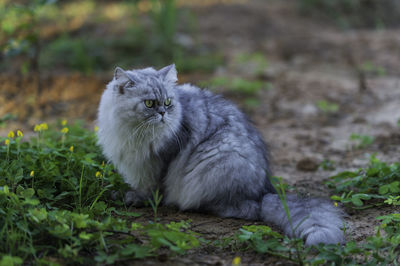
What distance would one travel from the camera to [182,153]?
3.50 m

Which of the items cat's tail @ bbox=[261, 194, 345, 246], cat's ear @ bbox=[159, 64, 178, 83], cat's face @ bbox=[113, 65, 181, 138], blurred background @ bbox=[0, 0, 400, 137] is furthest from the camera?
blurred background @ bbox=[0, 0, 400, 137]

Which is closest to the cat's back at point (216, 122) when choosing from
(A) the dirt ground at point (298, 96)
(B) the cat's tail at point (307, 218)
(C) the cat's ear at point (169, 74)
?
(C) the cat's ear at point (169, 74)

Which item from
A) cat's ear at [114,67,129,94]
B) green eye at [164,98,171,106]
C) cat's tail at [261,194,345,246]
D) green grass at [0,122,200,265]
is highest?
cat's ear at [114,67,129,94]

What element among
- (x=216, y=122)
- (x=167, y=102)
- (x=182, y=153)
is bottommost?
(x=182, y=153)

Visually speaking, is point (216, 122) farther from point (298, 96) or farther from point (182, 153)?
point (298, 96)

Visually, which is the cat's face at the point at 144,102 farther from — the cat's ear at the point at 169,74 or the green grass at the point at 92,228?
the green grass at the point at 92,228

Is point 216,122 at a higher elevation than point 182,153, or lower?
higher

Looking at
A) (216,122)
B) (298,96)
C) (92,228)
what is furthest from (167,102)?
(298,96)

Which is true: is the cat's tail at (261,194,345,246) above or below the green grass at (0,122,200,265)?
below

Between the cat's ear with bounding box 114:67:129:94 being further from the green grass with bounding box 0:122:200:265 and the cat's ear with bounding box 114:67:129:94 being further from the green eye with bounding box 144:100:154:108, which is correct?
the green grass with bounding box 0:122:200:265

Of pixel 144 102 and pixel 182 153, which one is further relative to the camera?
pixel 182 153

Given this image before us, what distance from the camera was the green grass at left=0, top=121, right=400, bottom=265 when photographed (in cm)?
244

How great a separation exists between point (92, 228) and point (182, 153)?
3.75 ft

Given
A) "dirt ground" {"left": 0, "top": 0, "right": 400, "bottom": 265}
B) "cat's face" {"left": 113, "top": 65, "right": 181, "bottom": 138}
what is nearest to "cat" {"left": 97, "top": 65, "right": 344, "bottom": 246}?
"cat's face" {"left": 113, "top": 65, "right": 181, "bottom": 138}
